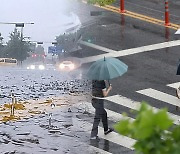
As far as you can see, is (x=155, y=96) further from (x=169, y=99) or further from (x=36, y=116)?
(x=36, y=116)

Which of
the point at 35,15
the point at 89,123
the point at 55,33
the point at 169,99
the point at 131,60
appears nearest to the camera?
the point at 89,123

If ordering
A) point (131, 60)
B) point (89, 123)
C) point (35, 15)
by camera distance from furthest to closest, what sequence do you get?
A: point (35, 15) → point (131, 60) → point (89, 123)

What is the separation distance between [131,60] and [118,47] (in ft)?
3.94

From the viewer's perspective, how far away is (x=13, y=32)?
17328 millimetres

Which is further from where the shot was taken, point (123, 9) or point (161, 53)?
point (123, 9)

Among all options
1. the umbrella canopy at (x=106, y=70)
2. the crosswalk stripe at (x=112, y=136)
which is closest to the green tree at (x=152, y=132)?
the crosswalk stripe at (x=112, y=136)

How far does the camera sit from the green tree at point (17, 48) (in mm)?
17000

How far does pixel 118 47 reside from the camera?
1634 centimetres

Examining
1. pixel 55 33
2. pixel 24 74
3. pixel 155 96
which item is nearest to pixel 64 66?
pixel 24 74

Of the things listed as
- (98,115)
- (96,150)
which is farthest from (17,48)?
(96,150)

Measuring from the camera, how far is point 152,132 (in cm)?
314

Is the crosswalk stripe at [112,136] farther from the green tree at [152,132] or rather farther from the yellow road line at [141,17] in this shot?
the yellow road line at [141,17]

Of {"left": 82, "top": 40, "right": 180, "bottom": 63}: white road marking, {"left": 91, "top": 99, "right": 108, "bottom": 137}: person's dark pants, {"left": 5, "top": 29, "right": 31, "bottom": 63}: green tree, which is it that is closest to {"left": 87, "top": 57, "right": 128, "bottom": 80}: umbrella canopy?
{"left": 91, "top": 99, "right": 108, "bottom": 137}: person's dark pants

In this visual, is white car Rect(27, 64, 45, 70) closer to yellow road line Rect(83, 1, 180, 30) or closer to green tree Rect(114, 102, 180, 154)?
yellow road line Rect(83, 1, 180, 30)
